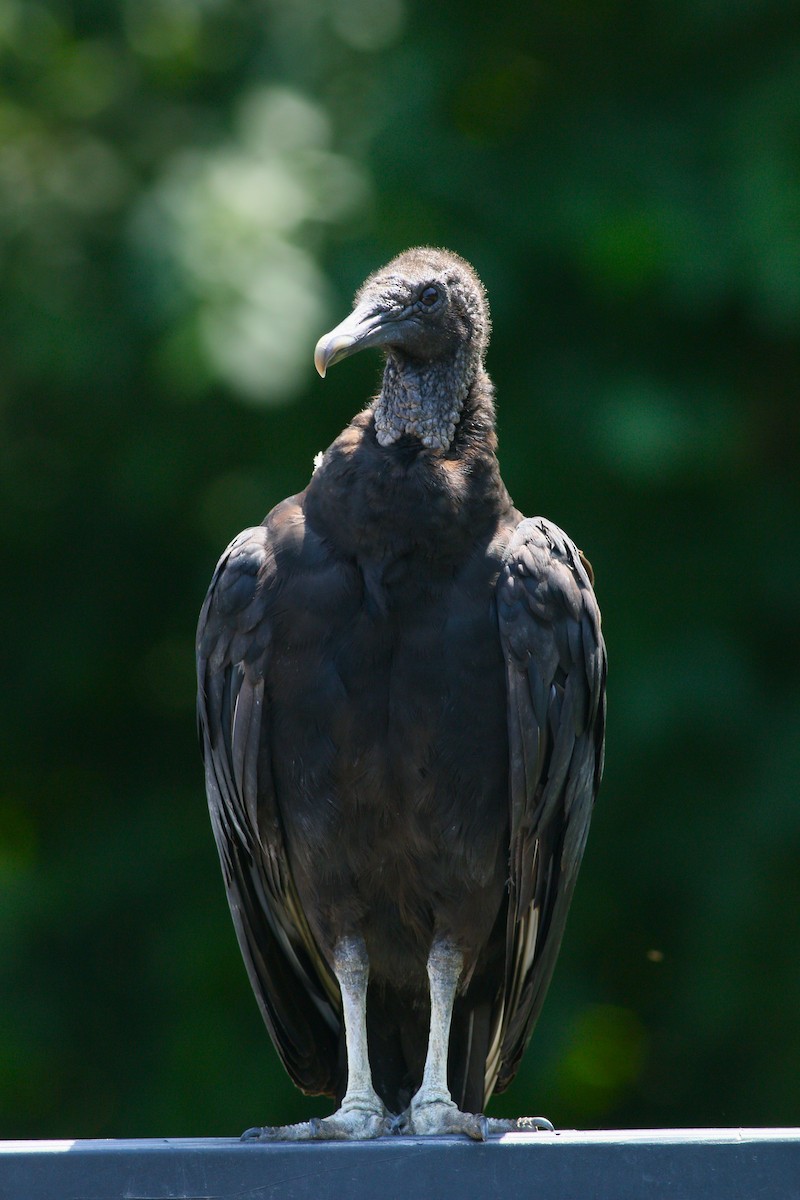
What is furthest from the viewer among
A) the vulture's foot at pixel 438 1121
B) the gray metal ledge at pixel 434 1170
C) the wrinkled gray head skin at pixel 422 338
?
the wrinkled gray head skin at pixel 422 338

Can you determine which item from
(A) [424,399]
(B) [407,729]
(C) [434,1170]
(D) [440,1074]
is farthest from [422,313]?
(C) [434,1170]

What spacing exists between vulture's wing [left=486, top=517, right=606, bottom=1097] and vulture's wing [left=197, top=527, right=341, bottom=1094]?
42 centimetres

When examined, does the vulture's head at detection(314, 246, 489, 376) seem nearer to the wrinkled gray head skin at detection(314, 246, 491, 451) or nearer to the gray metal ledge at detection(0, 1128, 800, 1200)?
the wrinkled gray head skin at detection(314, 246, 491, 451)

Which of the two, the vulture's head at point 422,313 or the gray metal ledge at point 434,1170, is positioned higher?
the vulture's head at point 422,313

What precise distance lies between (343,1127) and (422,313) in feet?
5.61

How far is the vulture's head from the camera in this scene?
3199 millimetres

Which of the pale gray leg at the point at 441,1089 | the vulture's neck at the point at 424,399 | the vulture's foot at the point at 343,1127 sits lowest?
the vulture's foot at the point at 343,1127

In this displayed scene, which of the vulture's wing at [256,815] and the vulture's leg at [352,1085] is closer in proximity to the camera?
the vulture's leg at [352,1085]

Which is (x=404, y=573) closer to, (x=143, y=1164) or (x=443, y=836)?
(x=443, y=836)

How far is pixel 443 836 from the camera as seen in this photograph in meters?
3.04

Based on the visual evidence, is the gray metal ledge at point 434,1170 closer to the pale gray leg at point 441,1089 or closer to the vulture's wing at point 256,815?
the pale gray leg at point 441,1089

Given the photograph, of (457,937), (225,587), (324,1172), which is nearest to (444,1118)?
(457,937)

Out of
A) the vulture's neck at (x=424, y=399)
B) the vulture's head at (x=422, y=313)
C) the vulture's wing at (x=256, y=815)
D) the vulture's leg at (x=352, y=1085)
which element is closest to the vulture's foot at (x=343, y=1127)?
the vulture's leg at (x=352, y=1085)

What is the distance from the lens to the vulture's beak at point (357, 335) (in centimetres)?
298
